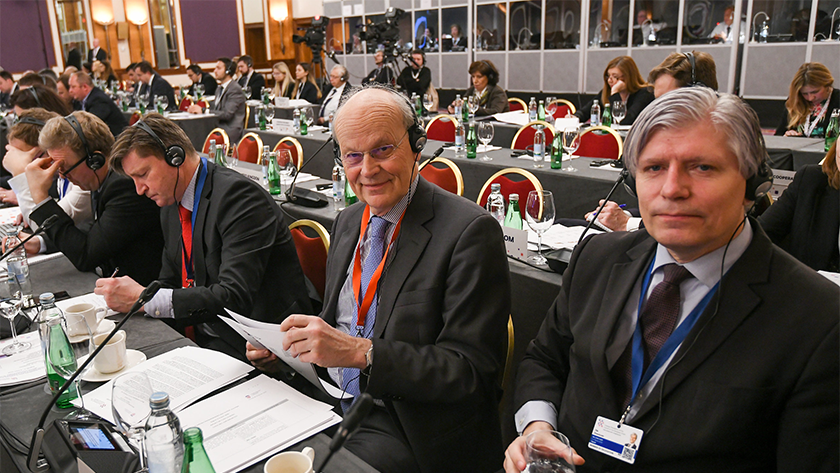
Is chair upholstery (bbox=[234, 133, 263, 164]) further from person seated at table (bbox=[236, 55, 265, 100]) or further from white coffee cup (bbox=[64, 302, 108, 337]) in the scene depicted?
person seated at table (bbox=[236, 55, 265, 100])

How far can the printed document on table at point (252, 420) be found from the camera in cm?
113

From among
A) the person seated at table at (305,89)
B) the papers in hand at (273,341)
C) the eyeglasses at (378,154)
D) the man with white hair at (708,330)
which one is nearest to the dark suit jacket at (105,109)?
the person seated at table at (305,89)

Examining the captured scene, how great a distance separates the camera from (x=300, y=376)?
1536mm

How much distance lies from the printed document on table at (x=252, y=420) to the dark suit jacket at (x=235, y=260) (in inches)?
24.7

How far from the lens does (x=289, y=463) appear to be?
3.30 ft

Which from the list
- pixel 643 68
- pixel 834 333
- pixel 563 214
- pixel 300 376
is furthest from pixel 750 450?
pixel 643 68

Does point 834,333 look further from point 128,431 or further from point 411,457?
point 128,431

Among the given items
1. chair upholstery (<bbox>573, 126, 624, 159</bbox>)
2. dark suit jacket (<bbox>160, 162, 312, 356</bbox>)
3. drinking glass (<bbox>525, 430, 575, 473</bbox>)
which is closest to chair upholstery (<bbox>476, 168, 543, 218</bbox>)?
dark suit jacket (<bbox>160, 162, 312, 356</bbox>)

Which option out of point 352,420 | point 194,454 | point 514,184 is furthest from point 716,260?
point 514,184

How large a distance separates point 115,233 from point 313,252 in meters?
0.82

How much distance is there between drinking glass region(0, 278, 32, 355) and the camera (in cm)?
166

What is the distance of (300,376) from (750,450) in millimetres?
1019

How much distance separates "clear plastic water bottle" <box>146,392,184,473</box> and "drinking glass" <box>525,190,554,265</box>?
1432 mm

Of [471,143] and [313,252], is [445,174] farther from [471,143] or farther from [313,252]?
[313,252]
